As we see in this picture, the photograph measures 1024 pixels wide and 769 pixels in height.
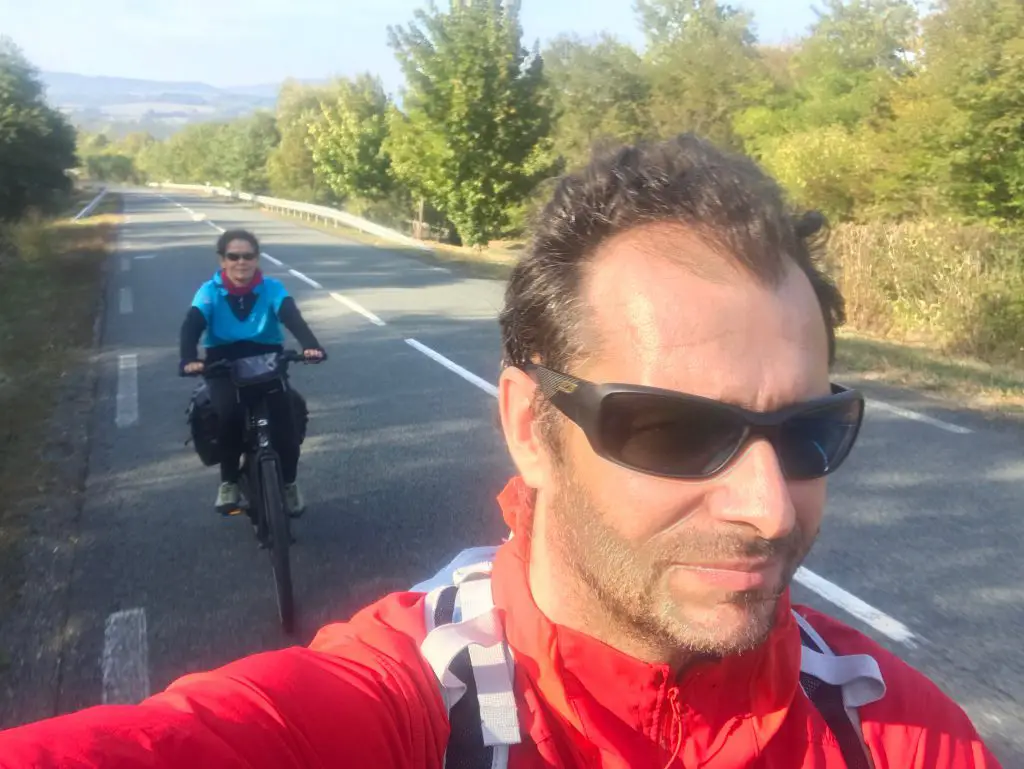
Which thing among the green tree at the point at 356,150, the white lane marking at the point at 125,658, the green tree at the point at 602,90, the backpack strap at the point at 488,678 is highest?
the green tree at the point at 602,90

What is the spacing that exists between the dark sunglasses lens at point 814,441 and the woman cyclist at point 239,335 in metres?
3.86

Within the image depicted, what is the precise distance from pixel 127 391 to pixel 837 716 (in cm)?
858

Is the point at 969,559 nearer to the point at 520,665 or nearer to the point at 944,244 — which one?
the point at 520,665

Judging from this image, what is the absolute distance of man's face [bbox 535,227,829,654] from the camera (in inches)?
53.6

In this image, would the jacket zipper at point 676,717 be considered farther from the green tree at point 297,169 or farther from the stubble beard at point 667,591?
the green tree at point 297,169

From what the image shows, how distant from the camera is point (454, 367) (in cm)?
956

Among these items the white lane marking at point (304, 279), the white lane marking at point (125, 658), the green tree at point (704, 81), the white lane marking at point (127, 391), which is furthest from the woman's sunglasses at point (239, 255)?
the green tree at point (704, 81)

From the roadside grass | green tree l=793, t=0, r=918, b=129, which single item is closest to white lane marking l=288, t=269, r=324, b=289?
the roadside grass

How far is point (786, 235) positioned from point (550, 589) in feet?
2.38

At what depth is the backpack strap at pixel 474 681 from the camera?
1.29 m

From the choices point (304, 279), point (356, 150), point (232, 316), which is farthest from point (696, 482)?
point (356, 150)

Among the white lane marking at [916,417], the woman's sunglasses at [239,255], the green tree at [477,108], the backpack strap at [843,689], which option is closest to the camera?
the backpack strap at [843,689]

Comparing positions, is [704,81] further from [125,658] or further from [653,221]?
[653,221]

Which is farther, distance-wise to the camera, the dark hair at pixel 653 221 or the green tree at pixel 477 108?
the green tree at pixel 477 108
